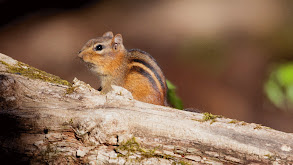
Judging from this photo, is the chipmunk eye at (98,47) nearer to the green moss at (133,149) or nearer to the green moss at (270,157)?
the green moss at (133,149)

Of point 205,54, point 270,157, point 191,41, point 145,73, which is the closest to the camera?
point 270,157

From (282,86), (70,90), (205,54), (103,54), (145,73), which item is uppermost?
(205,54)

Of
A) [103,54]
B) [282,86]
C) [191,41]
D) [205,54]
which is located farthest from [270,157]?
[191,41]

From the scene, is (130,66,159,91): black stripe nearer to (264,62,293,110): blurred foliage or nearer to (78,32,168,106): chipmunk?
(78,32,168,106): chipmunk

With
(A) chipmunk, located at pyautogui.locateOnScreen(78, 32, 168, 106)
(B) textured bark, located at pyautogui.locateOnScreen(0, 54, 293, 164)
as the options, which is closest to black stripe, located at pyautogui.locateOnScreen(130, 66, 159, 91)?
(A) chipmunk, located at pyautogui.locateOnScreen(78, 32, 168, 106)

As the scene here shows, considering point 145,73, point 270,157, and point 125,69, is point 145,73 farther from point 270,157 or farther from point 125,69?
point 270,157

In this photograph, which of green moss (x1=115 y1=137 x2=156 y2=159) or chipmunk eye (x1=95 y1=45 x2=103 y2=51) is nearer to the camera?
green moss (x1=115 y1=137 x2=156 y2=159)
